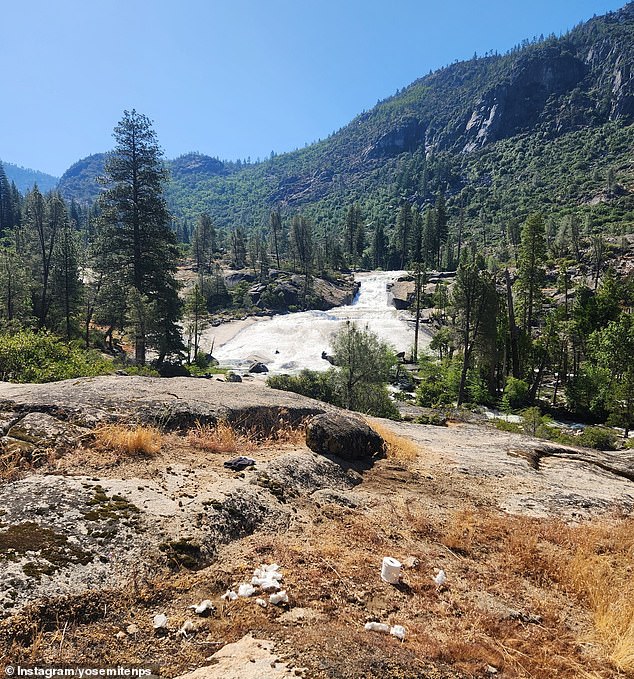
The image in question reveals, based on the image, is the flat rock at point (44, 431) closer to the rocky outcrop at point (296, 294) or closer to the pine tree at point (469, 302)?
the pine tree at point (469, 302)

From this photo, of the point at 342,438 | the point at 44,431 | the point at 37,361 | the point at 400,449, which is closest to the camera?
the point at 44,431

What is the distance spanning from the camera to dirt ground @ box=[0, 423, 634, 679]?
8.97ft

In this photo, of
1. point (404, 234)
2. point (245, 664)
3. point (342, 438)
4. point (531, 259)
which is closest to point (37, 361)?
point (342, 438)

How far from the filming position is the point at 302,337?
5600 cm

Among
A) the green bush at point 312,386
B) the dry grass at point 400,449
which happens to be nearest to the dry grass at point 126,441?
the dry grass at point 400,449

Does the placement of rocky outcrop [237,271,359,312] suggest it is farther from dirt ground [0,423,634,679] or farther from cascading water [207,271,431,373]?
dirt ground [0,423,634,679]

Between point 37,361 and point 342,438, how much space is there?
1238cm

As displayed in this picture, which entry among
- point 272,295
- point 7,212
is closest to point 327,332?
point 272,295

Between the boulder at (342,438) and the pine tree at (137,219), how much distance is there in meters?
22.7

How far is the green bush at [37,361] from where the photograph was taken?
40.5 feet

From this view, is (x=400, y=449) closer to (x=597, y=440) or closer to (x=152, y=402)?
(x=152, y=402)

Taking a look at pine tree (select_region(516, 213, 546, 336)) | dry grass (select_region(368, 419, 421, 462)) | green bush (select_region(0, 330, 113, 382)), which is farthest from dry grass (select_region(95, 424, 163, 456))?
pine tree (select_region(516, 213, 546, 336))

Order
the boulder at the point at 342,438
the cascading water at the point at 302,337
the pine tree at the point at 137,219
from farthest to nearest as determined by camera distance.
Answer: the cascading water at the point at 302,337 → the pine tree at the point at 137,219 → the boulder at the point at 342,438

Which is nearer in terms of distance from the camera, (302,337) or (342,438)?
(342,438)
